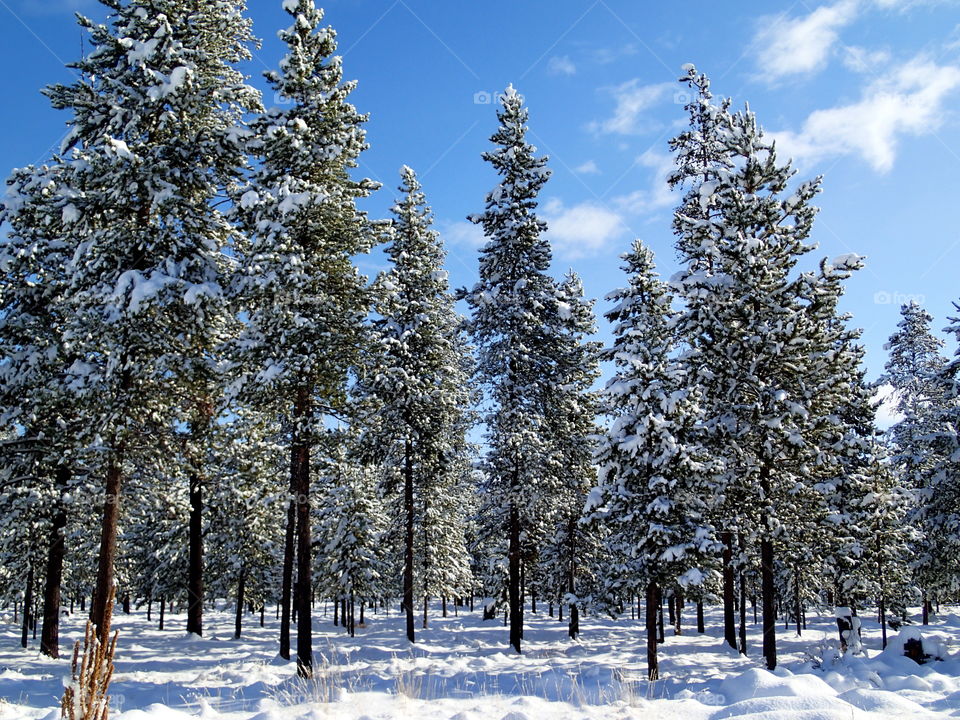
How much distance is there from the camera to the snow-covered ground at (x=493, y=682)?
22.5ft

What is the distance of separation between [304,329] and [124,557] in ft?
95.7

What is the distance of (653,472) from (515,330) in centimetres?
771

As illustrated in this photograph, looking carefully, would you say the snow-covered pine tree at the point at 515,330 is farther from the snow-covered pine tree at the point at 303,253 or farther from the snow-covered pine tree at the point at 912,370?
the snow-covered pine tree at the point at 912,370

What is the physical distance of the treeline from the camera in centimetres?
1353

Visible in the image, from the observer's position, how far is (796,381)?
16.9 m

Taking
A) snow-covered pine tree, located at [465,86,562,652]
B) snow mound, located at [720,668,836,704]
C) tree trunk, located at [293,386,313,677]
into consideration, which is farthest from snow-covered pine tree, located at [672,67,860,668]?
tree trunk, located at [293,386,313,677]

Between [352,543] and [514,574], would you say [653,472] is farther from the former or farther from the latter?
[352,543]

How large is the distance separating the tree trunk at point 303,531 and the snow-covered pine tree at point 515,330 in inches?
313

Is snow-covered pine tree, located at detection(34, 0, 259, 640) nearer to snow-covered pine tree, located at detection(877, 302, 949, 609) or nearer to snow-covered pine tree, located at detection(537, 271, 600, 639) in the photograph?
snow-covered pine tree, located at detection(537, 271, 600, 639)

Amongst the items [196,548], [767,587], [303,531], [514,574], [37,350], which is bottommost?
[514,574]

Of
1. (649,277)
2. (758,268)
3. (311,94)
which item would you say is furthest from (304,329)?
(758,268)

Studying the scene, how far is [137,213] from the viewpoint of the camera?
46.0 ft

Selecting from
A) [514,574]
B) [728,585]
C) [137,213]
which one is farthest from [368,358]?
[728,585]

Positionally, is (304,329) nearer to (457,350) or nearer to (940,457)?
(457,350)
